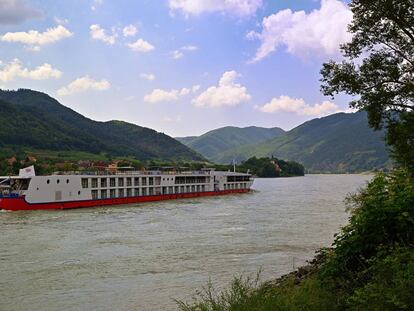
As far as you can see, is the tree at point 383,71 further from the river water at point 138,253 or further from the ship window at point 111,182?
the ship window at point 111,182

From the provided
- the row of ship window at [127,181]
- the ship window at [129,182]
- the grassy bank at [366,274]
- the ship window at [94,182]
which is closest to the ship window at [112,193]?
the row of ship window at [127,181]

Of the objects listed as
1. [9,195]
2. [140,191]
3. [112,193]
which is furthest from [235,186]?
[9,195]

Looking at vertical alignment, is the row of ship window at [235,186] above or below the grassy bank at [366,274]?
below

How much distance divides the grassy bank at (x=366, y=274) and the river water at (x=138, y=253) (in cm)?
638

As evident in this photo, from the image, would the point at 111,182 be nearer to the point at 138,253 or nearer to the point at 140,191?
the point at 140,191

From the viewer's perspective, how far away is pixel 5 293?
55.3 feet

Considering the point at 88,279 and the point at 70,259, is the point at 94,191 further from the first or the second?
the point at 88,279

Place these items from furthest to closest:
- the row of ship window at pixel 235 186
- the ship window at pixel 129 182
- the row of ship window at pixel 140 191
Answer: the row of ship window at pixel 235 186 < the ship window at pixel 129 182 < the row of ship window at pixel 140 191

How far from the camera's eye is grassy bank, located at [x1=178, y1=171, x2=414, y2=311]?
26.1ft

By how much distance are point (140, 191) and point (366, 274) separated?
54.5 m

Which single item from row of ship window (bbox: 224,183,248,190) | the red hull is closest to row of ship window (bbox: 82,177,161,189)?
the red hull

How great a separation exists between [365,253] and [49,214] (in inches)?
1575

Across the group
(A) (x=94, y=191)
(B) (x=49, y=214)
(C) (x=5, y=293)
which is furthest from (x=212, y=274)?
(A) (x=94, y=191)

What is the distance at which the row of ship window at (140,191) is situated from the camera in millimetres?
56812
